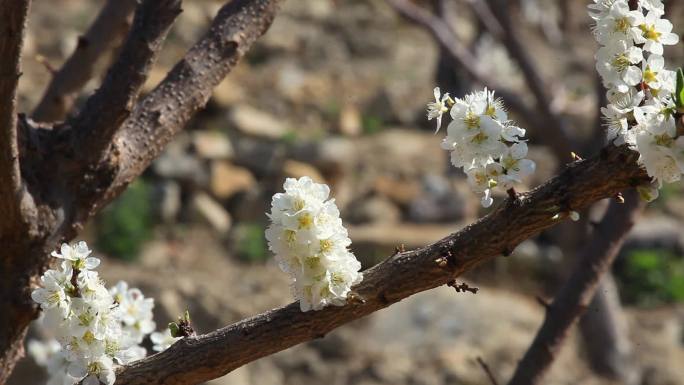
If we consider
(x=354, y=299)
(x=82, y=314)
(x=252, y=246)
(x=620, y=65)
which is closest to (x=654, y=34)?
(x=620, y=65)

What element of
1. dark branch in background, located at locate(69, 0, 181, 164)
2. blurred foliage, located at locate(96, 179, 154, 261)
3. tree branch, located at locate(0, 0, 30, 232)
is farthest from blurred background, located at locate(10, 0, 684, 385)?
tree branch, located at locate(0, 0, 30, 232)

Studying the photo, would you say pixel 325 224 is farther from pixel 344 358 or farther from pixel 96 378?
pixel 344 358

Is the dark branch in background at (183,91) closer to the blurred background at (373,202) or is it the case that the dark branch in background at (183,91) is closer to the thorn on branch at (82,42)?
the thorn on branch at (82,42)

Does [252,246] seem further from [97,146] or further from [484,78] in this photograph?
[97,146]

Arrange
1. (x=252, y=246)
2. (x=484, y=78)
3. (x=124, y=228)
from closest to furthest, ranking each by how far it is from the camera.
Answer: (x=484, y=78) → (x=124, y=228) → (x=252, y=246)

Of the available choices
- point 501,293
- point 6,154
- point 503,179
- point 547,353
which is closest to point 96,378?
point 6,154

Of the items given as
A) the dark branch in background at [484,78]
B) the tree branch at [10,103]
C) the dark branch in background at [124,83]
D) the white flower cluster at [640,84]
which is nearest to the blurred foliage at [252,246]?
the dark branch in background at [484,78]

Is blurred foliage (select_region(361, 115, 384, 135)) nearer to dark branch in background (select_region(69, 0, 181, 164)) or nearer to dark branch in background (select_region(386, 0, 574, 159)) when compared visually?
dark branch in background (select_region(386, 0, 574, 159))
